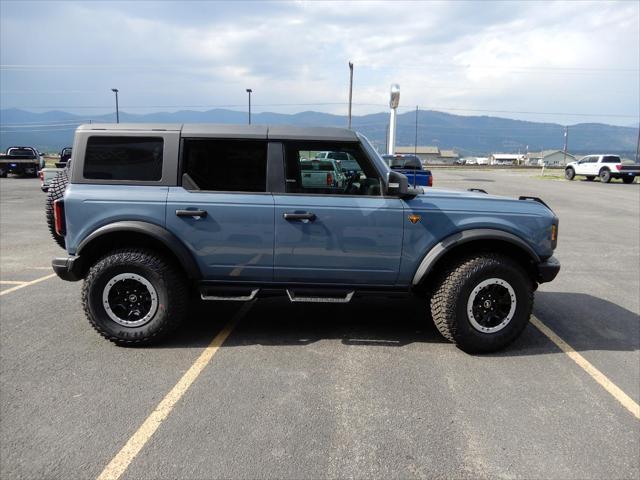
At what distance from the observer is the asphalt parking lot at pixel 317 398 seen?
265cm

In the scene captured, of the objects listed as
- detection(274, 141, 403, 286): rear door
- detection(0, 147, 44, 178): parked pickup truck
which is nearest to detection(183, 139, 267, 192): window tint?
detection(274, 141, 403, 286): rear door

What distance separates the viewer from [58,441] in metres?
2.78

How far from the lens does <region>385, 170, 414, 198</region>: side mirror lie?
3994mm

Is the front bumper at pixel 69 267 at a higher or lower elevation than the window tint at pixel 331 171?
lower

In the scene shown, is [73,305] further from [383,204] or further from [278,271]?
[383,204]

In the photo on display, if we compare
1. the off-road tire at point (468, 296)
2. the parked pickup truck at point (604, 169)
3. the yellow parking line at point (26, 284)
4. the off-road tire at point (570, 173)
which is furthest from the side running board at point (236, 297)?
the off-road tire at point (570, 173)

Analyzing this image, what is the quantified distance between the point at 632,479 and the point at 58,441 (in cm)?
325

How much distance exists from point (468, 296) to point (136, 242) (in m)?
2.97

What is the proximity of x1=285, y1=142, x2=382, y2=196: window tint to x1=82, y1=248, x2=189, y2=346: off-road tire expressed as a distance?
1343 millimetres

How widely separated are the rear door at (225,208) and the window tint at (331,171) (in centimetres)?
26

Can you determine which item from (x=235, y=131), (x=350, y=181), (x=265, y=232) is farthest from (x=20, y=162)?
(x=350, y=181)

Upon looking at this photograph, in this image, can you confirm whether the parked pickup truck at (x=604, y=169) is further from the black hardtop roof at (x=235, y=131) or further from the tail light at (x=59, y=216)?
the tail light at (x=59, y=216)

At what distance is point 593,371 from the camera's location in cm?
388

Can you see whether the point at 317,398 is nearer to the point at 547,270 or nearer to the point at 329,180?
the point at 329,180
